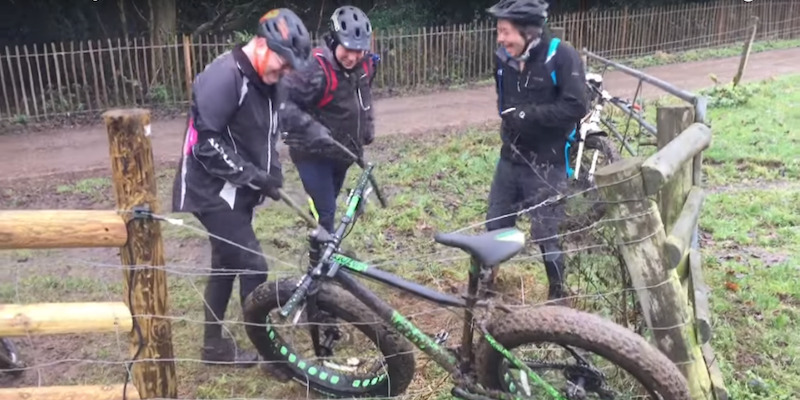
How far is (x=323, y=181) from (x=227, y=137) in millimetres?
1030

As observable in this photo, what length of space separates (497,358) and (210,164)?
5.14 feet

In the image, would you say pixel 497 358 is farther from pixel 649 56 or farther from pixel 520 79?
pixel 649 56

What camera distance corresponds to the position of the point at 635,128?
8.71 m

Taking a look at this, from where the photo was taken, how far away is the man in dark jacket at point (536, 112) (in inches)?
159

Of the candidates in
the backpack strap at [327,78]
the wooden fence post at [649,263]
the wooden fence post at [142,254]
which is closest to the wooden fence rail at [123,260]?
the wooden fence post at [142,254]

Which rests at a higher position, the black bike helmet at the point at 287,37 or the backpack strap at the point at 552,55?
the black bike helmet at the point at 287,37

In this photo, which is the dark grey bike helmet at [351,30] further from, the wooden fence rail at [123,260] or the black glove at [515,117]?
the wooden fence rail at [123,260]

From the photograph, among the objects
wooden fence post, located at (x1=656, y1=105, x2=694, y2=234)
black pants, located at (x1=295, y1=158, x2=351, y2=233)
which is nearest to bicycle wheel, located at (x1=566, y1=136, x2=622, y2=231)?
wooden fence post, located at (x1=656, y1=105, x2=694, y2=234)

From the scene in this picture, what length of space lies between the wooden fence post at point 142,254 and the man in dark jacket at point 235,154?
Answer: 44 centimetres

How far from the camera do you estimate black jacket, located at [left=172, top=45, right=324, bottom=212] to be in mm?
3402

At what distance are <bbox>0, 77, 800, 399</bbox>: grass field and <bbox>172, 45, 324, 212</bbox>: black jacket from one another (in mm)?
430

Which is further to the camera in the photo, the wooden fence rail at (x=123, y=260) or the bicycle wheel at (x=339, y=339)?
the bicycle wheel at (x=339, y=339)

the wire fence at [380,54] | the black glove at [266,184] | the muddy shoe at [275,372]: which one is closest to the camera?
the black glove at [266,184]

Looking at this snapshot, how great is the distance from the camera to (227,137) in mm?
3549
